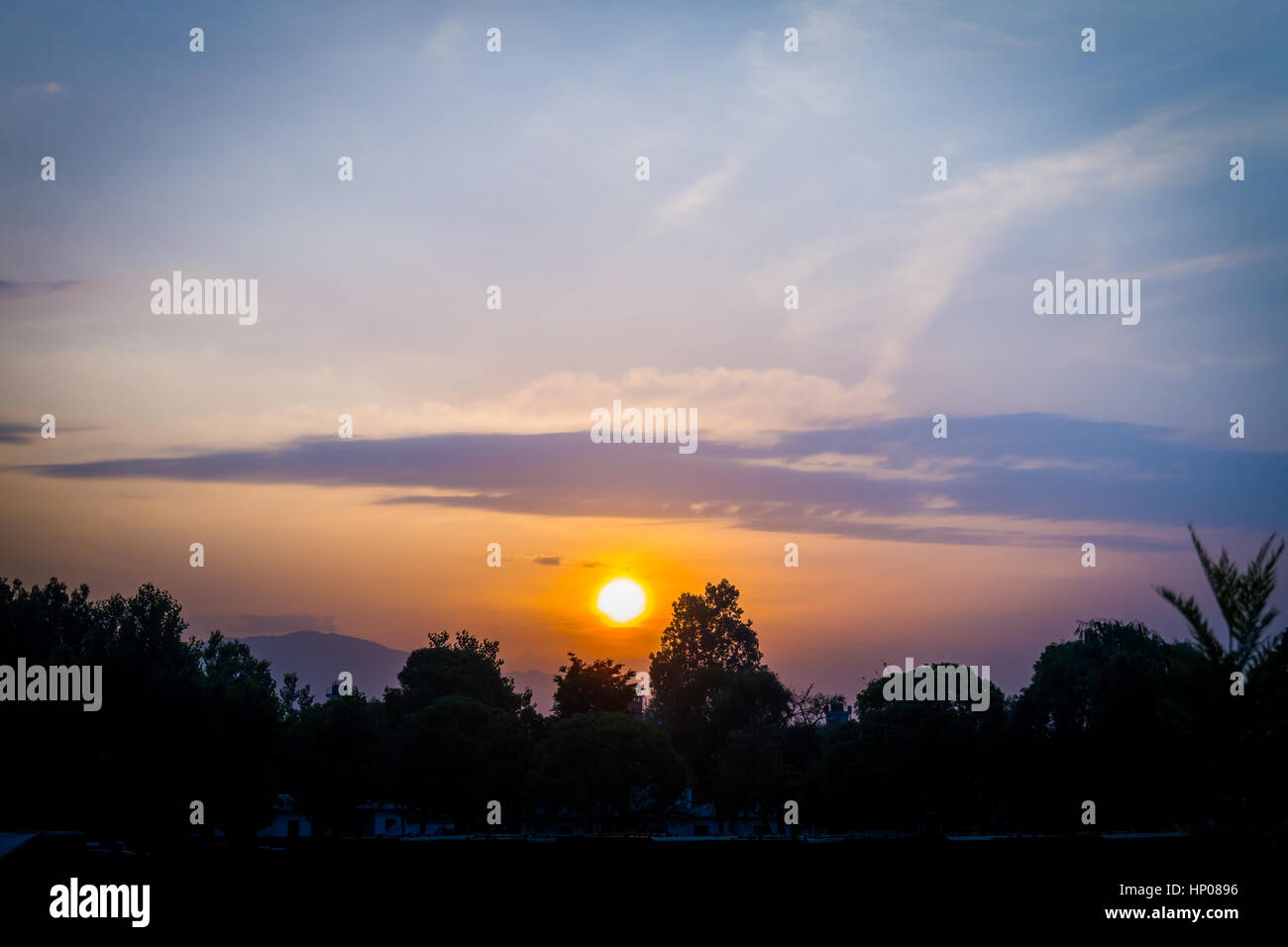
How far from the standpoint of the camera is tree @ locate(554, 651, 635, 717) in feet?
339

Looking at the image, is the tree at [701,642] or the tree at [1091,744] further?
the tree at [701,642]

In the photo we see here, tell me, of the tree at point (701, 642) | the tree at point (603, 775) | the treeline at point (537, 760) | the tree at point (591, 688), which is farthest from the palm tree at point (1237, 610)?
the tree at point (701, 642)

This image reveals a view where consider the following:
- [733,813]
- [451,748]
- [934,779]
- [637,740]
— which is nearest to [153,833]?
[451,748]

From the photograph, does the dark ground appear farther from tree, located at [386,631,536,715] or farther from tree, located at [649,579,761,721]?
tree, located at [649,579,761,721]

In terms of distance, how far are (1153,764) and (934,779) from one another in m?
15.3

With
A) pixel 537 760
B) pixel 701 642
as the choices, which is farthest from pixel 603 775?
pixel 701 642

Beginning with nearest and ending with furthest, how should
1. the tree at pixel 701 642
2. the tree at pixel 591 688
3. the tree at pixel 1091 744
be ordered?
1. the tree at pixel 1091 744
2. the tree at pixel 591 688
3. the tree at pixel 701 642
